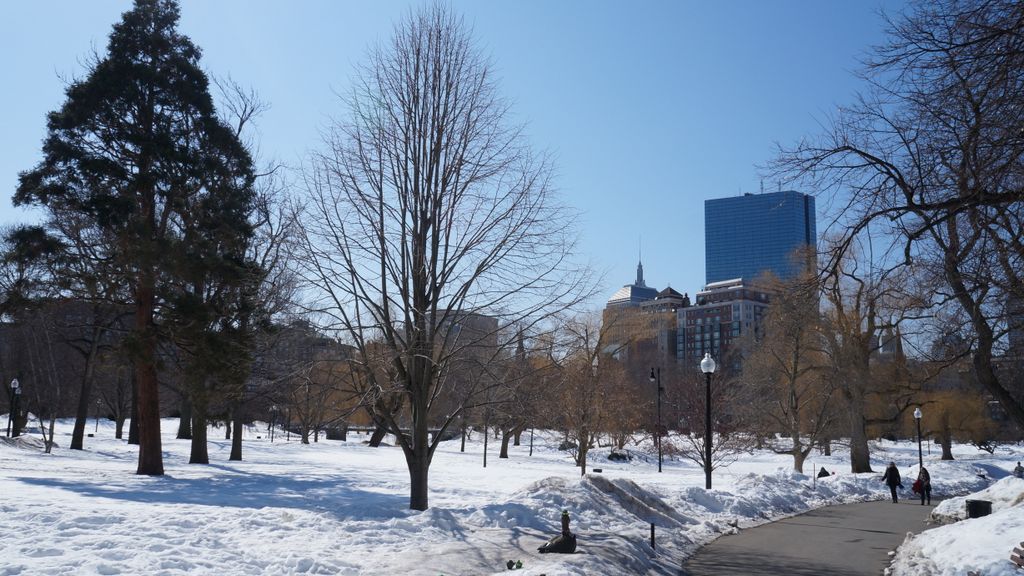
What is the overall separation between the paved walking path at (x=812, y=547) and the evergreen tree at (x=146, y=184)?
579 inches

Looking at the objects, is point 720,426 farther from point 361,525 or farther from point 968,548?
point 968,548

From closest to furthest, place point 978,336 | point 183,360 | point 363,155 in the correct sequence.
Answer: point 363,155, point 978,336, point 183,360

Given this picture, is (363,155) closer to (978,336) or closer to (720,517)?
(720,517)

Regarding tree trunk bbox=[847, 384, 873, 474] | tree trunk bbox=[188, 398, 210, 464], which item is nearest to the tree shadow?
tree trunk bbox=[188, 398, 210, 464]

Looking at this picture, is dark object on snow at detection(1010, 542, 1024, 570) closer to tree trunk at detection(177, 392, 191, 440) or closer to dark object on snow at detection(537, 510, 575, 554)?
dark object on snow at detection(537, 510, 575, 554)

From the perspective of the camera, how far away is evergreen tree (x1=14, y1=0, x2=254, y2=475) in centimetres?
2052

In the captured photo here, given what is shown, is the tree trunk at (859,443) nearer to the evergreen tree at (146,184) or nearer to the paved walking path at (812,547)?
the paved walking path at (812,547)

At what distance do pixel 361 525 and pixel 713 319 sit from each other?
145 metres

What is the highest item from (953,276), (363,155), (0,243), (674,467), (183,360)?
(0,243)

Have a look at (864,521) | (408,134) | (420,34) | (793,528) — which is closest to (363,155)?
(408,134)

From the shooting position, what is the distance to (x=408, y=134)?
15258mm

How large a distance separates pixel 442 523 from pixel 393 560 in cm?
296

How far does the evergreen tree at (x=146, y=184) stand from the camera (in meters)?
20.5

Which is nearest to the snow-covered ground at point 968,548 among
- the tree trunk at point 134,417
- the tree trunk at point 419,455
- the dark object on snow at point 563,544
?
the dark object on snow at point 563,544
